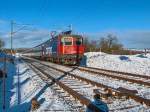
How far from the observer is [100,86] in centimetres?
1435

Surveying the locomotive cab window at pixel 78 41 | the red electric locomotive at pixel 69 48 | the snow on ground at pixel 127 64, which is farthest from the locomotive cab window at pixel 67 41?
the snow on ground at pixel 127 64

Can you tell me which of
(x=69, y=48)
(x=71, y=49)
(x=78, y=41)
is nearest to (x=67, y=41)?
(x=69, y=48)

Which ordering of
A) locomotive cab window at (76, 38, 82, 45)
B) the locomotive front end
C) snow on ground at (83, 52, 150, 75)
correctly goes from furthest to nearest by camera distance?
Result: locomotive cab window at (76, 38, 82, 45)
the locomotive front end
snow on ground at (83, 52, 150, 75)

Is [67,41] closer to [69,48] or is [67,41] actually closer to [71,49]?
[69,48]

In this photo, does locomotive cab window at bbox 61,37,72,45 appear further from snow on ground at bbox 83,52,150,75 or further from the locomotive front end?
snow on ground at bbox 83,52,150,75

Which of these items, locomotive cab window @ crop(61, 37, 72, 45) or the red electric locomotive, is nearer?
the red electric locomotive

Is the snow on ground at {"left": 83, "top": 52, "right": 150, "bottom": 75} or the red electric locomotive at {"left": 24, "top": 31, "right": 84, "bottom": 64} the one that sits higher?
the red electric locomotive at {"left": 24, "top": 31, "right": 84, "bottom": 64}

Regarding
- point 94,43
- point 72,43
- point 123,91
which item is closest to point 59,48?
point 72,43

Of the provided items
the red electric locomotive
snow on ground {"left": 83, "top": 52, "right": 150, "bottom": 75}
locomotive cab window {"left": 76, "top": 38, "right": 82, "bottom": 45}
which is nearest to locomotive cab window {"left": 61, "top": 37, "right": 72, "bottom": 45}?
the red electric locomotive

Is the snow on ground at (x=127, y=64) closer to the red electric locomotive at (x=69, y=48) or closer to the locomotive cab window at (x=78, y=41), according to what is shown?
the red electric locomotive at (x=69, y=48)

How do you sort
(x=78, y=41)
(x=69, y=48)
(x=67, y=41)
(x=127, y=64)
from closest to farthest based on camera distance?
(x=127, y=64) → (x=69, y=48) → (x=67, y=41) → (x=78, y=41)

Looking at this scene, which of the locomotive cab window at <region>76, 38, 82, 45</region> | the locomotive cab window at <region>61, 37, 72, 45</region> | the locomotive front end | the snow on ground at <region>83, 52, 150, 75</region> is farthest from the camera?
the locomotive cab window at <region>76, 38, 82, 45</region>

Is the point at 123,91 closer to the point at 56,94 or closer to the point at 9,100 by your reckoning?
the point at 56,94

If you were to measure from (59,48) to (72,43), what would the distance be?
4.68 feet
